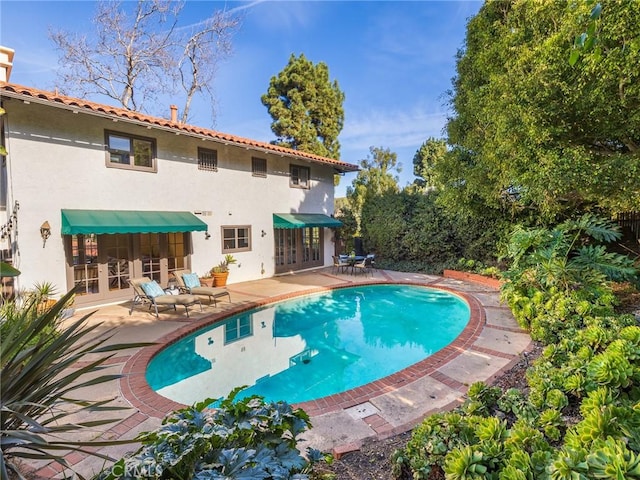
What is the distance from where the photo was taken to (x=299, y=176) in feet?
74.3

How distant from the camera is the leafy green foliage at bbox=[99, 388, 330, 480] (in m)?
2.72

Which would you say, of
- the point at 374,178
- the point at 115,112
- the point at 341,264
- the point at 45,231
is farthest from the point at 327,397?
the point at 374,178

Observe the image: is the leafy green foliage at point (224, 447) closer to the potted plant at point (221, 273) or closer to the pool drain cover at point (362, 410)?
the pool drain cover at point (362, 410)

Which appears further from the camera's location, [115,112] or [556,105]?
[115,112]

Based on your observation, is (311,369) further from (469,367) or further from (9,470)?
(9,470)

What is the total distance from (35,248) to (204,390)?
9.75 metres

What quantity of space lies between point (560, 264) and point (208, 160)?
54.1ft

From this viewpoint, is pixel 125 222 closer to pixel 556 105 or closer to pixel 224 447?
pixel 224 447

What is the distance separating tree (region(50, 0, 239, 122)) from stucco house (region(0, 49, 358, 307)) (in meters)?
13.0

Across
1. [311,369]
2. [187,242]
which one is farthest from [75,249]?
[311,369]

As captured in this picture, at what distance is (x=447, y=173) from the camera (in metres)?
15.9

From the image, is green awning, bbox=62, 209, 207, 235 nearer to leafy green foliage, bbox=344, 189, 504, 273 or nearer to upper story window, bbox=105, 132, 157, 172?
upper story window, bbox=105, 132, 157, 172

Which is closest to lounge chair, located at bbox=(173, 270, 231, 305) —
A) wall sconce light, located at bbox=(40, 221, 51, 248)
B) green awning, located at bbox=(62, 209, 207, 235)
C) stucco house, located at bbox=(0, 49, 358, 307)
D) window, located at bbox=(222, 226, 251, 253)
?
stucco house, located at bbox=(0, 49, 358, 307)

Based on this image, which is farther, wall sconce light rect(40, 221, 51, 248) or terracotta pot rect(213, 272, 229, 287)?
terracotta pot rect(213, 272, 229, 287)
